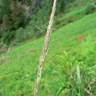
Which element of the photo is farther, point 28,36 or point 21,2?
point 21,2

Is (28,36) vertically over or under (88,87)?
over

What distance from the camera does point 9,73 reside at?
38.9 m

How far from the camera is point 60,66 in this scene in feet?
68.4

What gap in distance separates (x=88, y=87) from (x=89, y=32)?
870 inches

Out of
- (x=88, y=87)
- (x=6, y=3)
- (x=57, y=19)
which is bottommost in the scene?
(x=88, y=87)

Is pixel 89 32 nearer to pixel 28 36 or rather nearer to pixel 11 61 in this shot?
pixel 11 61

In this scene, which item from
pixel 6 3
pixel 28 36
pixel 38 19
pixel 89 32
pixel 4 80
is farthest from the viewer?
pixel 6 3

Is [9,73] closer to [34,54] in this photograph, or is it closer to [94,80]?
[34,54]

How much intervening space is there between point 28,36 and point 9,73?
24.4 meters

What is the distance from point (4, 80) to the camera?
37219 millimetres

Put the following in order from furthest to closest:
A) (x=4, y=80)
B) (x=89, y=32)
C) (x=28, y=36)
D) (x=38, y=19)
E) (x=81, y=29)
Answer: (x=38, y=19) < (x=28, y=36) < (x=81, y=29) < (x=89, y=32) < (x=4, y=80)

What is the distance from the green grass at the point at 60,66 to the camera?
66.7ft

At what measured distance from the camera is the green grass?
20344 millimetres

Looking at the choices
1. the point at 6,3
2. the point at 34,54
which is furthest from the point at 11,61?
the point at 6,3
